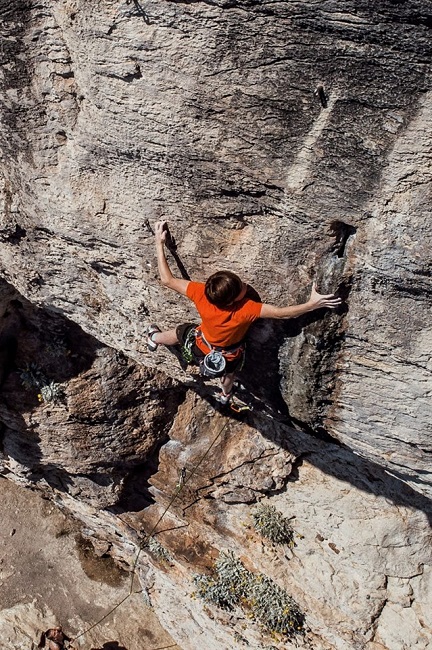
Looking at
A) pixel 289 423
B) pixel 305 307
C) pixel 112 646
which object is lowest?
pixel 112 646

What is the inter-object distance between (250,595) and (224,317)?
6.27 m

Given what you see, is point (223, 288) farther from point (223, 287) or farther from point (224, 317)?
point (224, 317)

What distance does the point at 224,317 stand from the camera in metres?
6.18

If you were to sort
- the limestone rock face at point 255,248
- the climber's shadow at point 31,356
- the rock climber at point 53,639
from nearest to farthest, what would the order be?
the limestone rock face at point 255,248
the climber's shadow at point 31,356
the rock climber at point 53,639

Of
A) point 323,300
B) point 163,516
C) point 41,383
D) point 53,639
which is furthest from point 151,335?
point 53,639

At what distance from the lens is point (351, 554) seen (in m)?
9.27

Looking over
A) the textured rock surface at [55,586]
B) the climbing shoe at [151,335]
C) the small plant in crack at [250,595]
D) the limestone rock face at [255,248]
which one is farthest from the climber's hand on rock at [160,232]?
the textured rock surface at [55,586]

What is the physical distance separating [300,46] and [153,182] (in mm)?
1989

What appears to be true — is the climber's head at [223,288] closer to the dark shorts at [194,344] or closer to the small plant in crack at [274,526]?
the dark shorts at [194,344]

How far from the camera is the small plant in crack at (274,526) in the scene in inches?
385

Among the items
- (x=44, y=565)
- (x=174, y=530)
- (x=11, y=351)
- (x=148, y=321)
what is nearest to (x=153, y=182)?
(x=148, y=321)

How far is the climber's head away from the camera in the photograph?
19.3 feet

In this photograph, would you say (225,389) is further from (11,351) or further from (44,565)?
(44,565)

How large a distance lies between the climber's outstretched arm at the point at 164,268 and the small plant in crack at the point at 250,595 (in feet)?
20.0
